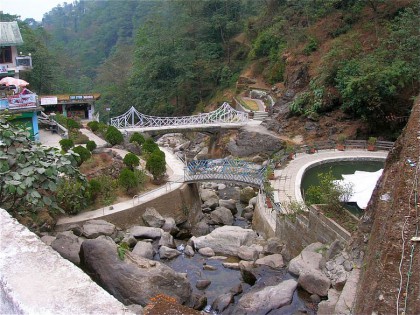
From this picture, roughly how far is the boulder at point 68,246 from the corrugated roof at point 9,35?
18.5 m

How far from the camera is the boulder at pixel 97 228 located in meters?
14.2

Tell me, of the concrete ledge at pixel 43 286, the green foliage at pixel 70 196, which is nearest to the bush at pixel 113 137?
the green foliage at pixel 70 196

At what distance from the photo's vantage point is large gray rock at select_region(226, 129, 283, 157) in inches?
957

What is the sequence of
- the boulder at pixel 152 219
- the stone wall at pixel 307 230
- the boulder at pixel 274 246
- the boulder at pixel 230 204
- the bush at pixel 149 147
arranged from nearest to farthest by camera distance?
the stone wall at pixel 307 230 < the boulder at pixel 274 246 < the boulder at pixel 152 219 < the boulder at pixel 230 204 < the bush at pixel 149 147

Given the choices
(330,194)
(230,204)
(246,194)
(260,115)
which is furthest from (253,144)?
(330,194)

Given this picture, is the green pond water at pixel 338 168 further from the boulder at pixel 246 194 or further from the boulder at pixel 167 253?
the boulder at pixel 167 253

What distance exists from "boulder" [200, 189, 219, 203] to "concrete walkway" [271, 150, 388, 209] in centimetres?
324

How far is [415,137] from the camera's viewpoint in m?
9.52

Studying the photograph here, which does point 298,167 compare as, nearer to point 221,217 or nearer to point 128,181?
point 221,217

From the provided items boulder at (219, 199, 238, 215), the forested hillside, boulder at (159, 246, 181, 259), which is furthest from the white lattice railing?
boulder at (159, 246, 181, 259)

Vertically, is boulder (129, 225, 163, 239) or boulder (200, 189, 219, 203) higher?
boulder (129, 225, 163, 239)

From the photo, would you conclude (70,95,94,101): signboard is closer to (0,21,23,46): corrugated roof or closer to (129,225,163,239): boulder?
(0,21,23,46): corrugated roof

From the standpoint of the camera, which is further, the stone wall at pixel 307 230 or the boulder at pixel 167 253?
the boulder at pixel 167 253

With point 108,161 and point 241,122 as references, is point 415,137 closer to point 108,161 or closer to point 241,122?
point 108,161
